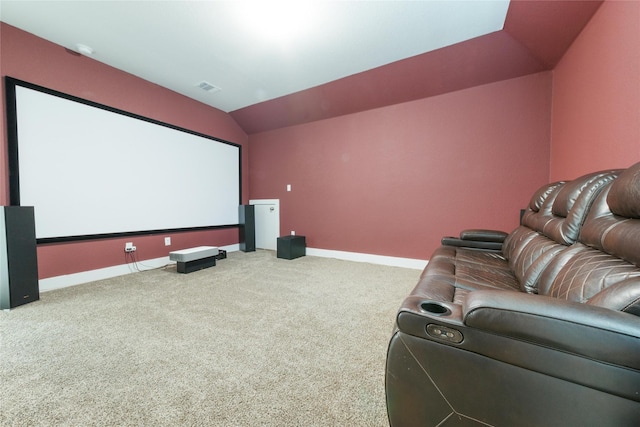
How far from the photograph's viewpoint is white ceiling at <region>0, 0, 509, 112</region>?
1.97m

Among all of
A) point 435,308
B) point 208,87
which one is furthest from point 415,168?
point 208,87

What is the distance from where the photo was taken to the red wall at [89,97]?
7.34 ft

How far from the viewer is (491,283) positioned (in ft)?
4.57

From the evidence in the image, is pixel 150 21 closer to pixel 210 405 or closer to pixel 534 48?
pixel 210 405

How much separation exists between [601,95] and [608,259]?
1646 millimetres

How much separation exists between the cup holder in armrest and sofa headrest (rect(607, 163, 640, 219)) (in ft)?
2.54

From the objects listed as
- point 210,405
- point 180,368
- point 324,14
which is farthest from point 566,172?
point 180,368

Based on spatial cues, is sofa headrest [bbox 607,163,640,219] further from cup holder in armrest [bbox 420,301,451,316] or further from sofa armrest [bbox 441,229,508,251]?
sofa armrest [bbox 441,229,508,251]

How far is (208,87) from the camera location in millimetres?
3361

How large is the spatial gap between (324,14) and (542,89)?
242cm

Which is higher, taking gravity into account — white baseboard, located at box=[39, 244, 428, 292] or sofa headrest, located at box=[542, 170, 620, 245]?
sofa headrest, located at box=[542, 170, 620, 245]

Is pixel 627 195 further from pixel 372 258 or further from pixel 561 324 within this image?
pixel 372 258

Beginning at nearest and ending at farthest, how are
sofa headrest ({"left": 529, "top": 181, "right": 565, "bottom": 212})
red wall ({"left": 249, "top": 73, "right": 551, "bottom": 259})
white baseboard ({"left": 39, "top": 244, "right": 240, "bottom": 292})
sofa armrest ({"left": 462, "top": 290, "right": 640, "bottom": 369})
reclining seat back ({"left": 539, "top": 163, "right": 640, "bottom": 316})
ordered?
sofa armrest ({"left": 462, "top": 290, "right": 640, "bottom": 369})
reclining seat back ({"left": 539, "top": 163, "right": 640, "bottom": 316})
sofa headrest ({"left": 529, "top": 181, "right": 565, "bottom": 212})
white baseboard ({"left": 39, "top": 244, "right": 240, "bottom": 292})
red wall ({"left": 249, "top": 73, "right": 551, "bottom": 259})

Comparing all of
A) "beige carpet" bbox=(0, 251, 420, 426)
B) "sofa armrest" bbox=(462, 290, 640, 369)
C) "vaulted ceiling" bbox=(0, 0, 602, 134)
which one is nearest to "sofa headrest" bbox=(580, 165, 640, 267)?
"sofa armrest" bbox=(462, 290, 640, 369)
